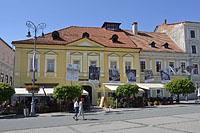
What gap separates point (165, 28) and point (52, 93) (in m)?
30.6

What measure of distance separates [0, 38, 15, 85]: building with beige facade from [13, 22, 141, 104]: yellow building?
9679 millimetres

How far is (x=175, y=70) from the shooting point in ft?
145

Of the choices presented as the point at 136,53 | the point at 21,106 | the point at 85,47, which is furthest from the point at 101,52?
the point at 21,106

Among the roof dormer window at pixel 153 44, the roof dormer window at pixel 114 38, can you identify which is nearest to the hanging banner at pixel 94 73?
the roof dormer window at pixel 114 38

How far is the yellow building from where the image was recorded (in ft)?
124

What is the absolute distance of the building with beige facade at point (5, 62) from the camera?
152ft

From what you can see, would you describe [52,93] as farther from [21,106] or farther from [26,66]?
[26,66]

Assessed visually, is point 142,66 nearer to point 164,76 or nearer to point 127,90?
point 164,76

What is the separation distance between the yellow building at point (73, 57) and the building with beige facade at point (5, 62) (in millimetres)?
9679

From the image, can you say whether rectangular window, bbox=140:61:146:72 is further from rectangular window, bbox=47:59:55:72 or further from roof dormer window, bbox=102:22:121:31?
rectangular window, bbox=47:59:55:72

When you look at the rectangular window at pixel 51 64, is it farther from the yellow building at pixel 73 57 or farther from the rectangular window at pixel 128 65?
the rectangular window at pixel 128 65

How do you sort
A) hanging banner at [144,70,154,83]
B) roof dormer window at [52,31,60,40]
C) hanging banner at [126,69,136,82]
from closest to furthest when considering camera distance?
hanging banner at [126,69,136,82] → roof dormer window at [52,31,60,40] → hanging banner at [144,70,154,83]

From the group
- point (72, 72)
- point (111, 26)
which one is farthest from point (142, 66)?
point (72, 72)

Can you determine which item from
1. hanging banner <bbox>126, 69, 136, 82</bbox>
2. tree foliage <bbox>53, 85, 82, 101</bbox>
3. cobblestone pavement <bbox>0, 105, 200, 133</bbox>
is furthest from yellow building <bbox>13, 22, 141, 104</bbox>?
cobblestone pavement <bbox>0, 105, 200, 133</bbox>
